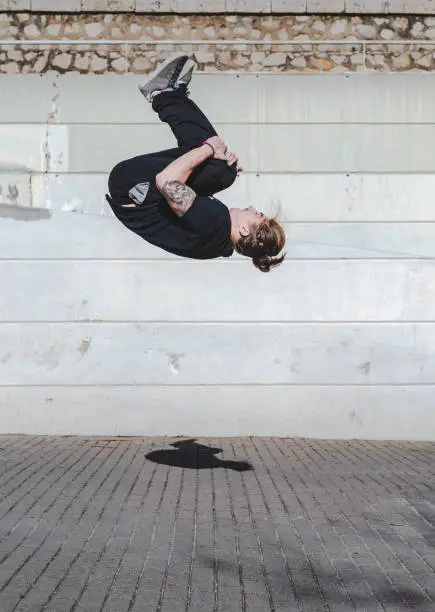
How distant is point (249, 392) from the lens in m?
11.4

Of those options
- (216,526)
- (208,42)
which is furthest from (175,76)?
(208,42)

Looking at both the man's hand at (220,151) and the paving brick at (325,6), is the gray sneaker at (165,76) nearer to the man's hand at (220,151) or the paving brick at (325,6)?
the man's hand at (220,151)

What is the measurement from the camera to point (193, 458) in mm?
10391

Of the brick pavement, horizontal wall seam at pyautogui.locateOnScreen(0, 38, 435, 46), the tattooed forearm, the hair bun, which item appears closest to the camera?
the brick pavement

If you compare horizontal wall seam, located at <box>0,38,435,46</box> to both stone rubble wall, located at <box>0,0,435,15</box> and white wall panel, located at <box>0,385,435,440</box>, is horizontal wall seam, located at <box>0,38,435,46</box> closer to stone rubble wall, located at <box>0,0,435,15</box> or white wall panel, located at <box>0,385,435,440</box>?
stone rubble wall, located at <box>0,0,435,15</box>

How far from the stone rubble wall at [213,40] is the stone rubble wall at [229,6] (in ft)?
0.23

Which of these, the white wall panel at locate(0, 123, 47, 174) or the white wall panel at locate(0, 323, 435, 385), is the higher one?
the white wall panel at locate(0, 123, 47, 174)

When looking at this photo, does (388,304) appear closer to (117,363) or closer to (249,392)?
(249,392)

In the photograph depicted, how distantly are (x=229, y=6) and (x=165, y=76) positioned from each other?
19.3 feet

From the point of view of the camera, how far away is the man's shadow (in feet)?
32.3

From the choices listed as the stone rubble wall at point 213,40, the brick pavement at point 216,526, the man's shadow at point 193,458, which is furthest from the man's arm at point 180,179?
the stone rubble wall at point 213,40

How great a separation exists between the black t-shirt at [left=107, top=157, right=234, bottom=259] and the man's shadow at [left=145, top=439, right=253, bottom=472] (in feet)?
13.8

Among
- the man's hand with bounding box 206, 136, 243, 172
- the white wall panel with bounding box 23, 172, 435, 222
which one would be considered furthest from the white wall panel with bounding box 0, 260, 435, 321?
the man's hand with bounding box 206, 136, 243, 172

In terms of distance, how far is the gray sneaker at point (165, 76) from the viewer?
568cm
